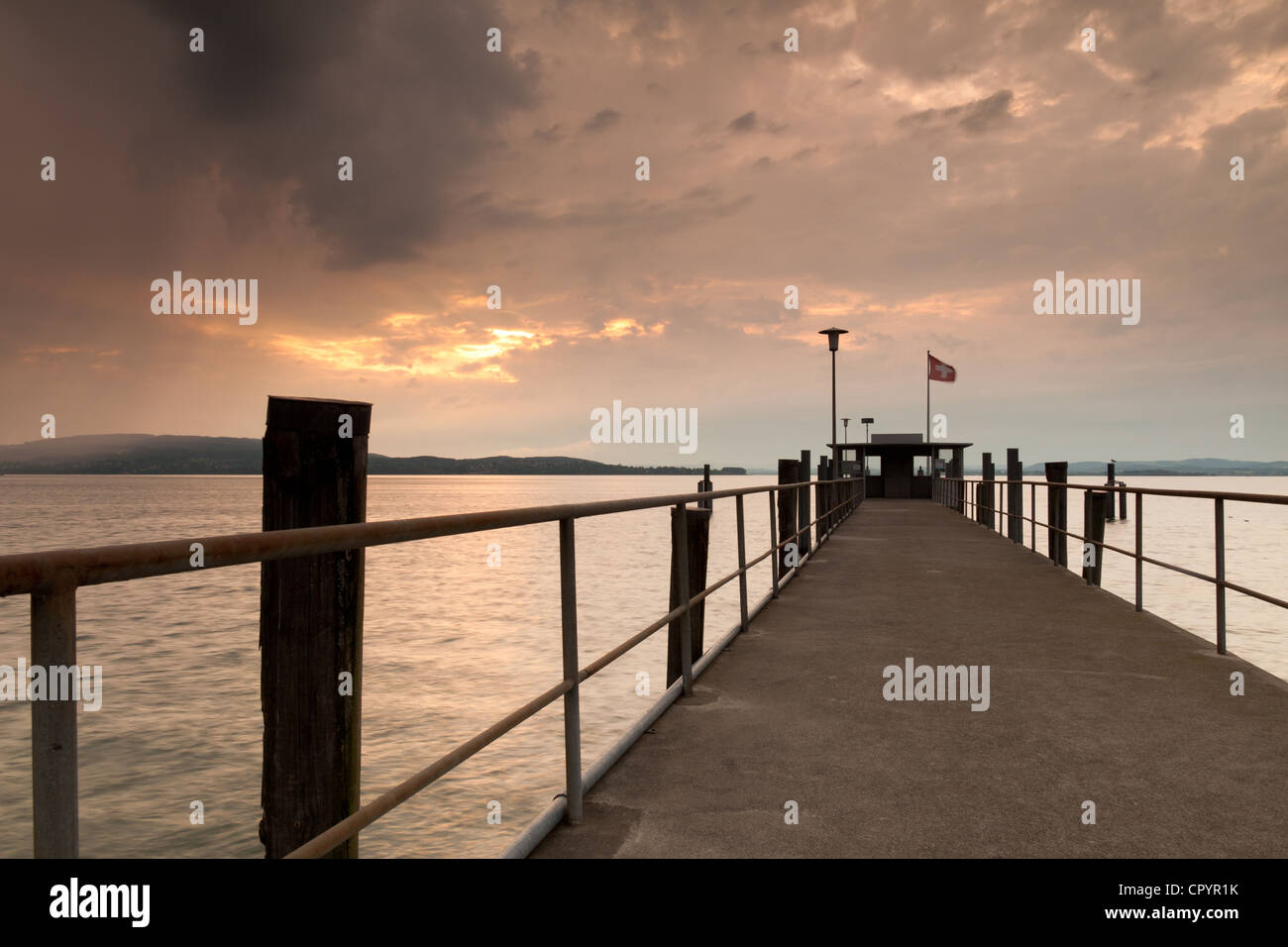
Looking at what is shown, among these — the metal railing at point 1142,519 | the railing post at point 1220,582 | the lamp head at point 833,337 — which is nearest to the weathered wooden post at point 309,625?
the metal railing at point 1142,519

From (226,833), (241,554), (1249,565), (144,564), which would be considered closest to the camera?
(144,564)

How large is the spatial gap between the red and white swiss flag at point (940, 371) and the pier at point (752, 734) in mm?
36978

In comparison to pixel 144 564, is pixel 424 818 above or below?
below

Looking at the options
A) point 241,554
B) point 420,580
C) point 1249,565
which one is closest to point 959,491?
point 1249,565

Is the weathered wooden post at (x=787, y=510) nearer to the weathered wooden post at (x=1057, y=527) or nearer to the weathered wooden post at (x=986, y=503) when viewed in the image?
the weathered wooden post at (x=1057, y=527)

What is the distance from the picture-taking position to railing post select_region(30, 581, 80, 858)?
→ 1.19 m

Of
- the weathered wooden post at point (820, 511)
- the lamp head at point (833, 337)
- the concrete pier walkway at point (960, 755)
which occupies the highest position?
the lamp head at point (833, 337)

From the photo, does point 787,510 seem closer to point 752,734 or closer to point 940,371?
point 752,734

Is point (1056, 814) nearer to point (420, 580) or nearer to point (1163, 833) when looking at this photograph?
point (1163, 833)

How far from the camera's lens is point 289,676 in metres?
2.93

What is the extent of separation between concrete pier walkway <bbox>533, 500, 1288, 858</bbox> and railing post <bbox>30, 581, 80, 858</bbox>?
1.80 m

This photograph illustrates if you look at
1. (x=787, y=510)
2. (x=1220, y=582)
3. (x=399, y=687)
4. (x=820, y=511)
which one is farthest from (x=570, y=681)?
(x=820, y=511)

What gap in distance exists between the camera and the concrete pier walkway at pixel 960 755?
9.68 ft
